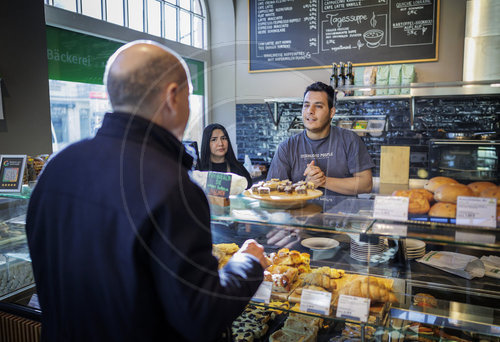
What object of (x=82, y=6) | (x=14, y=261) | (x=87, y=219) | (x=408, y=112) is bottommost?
(x=14, y=261)

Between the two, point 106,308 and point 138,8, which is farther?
point 138,8

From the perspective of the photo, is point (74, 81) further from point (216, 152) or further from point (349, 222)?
point (349, 222)

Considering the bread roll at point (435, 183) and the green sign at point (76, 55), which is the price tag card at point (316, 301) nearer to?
the bread roll at point (435, 183)

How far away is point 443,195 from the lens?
1229 millimetres

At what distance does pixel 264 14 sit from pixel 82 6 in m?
2.42

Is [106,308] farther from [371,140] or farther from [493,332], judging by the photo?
[371,140]

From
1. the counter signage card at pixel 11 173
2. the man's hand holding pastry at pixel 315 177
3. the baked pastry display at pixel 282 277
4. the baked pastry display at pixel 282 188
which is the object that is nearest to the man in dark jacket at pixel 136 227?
the baked pastry display at pixel 282 277

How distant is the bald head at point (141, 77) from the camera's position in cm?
90

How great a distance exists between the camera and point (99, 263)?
0.88m

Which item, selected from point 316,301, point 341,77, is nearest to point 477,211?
point 316,301

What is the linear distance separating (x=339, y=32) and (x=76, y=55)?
3.08 meters

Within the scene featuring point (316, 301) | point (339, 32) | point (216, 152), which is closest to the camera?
point (316, 301)

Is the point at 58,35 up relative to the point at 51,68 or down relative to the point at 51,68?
up

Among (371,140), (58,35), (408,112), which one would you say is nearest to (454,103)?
(408,112)
